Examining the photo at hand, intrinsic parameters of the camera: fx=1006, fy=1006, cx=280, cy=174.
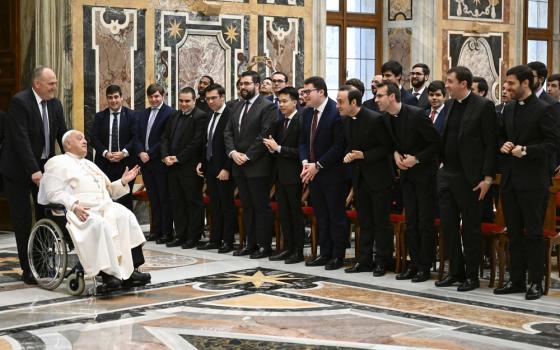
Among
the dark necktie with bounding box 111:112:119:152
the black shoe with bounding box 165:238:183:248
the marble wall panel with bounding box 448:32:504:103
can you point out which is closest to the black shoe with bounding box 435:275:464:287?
the black shoe with bounding box 165:238:183:248

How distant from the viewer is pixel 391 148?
8320 millimetres

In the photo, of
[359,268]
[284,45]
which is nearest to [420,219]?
[359,268]

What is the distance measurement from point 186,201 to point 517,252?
3924 millimetres

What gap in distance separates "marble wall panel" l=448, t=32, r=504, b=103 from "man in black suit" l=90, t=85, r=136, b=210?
5126mm

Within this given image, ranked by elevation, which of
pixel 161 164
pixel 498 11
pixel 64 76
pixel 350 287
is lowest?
pixel 350 287

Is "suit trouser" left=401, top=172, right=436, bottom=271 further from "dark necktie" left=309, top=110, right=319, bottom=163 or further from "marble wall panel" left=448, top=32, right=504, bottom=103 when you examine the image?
"marble wall panel" left=448, top=32, right=504, bottom=103

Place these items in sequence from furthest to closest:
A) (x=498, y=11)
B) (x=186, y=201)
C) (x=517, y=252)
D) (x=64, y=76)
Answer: (x=498, y=11) < (x=64, y=76) < (x=186, y=201) < (x=517, y=252)

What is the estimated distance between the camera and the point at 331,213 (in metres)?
8.73

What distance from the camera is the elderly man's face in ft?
25.4

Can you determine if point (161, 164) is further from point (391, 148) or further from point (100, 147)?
point (391, 148)

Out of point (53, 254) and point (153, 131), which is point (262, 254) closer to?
point (153, 131)

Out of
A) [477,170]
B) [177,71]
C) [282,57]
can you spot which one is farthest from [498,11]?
[477,170]

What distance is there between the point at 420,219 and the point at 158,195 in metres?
3.51

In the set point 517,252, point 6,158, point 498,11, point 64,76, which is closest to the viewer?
point 517,252
